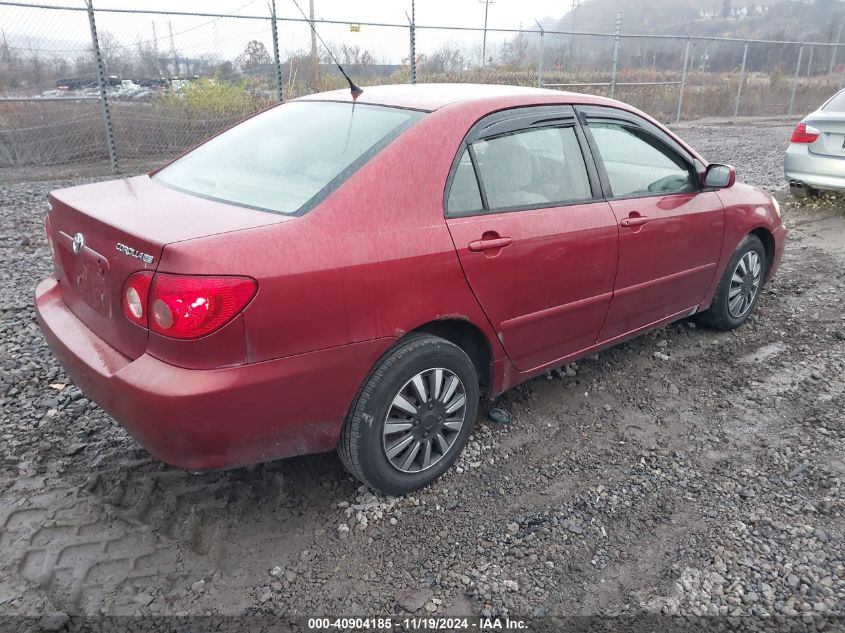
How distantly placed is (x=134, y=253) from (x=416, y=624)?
1.61m

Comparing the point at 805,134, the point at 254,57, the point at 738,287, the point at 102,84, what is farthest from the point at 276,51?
the point at 738,287

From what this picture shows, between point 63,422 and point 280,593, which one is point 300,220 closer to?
point 280,593

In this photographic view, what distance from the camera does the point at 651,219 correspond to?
3.62 m

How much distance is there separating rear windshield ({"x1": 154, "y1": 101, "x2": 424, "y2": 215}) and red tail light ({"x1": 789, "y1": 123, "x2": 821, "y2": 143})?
6.18 metres

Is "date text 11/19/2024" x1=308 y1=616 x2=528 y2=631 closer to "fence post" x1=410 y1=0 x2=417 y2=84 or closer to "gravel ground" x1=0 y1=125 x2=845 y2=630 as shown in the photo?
"gravel ground" x1=0 y1=125 x2=845 y2=630

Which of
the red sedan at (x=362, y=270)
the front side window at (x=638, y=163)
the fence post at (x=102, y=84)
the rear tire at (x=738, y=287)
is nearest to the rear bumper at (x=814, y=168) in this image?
the rear tire at (x=738, y=287)

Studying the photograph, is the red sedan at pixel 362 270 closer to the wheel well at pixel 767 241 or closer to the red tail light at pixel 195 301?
the red tail light at pixel 195 301

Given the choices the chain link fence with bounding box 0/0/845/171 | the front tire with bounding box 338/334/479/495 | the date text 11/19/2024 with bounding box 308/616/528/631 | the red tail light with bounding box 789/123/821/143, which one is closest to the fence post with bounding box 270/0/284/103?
the chain link fence with bounding box 0/0/845/171

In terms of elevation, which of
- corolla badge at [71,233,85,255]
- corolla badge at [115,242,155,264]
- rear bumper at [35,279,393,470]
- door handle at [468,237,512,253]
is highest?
corolla badge at [115,242,155,264]

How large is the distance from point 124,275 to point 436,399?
132cm

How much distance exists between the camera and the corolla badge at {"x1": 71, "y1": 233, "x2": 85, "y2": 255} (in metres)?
2.62

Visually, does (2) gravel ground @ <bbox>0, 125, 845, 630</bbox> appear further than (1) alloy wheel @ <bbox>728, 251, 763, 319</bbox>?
No

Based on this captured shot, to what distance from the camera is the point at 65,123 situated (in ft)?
32.3

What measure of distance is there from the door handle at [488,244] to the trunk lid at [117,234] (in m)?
0.80
